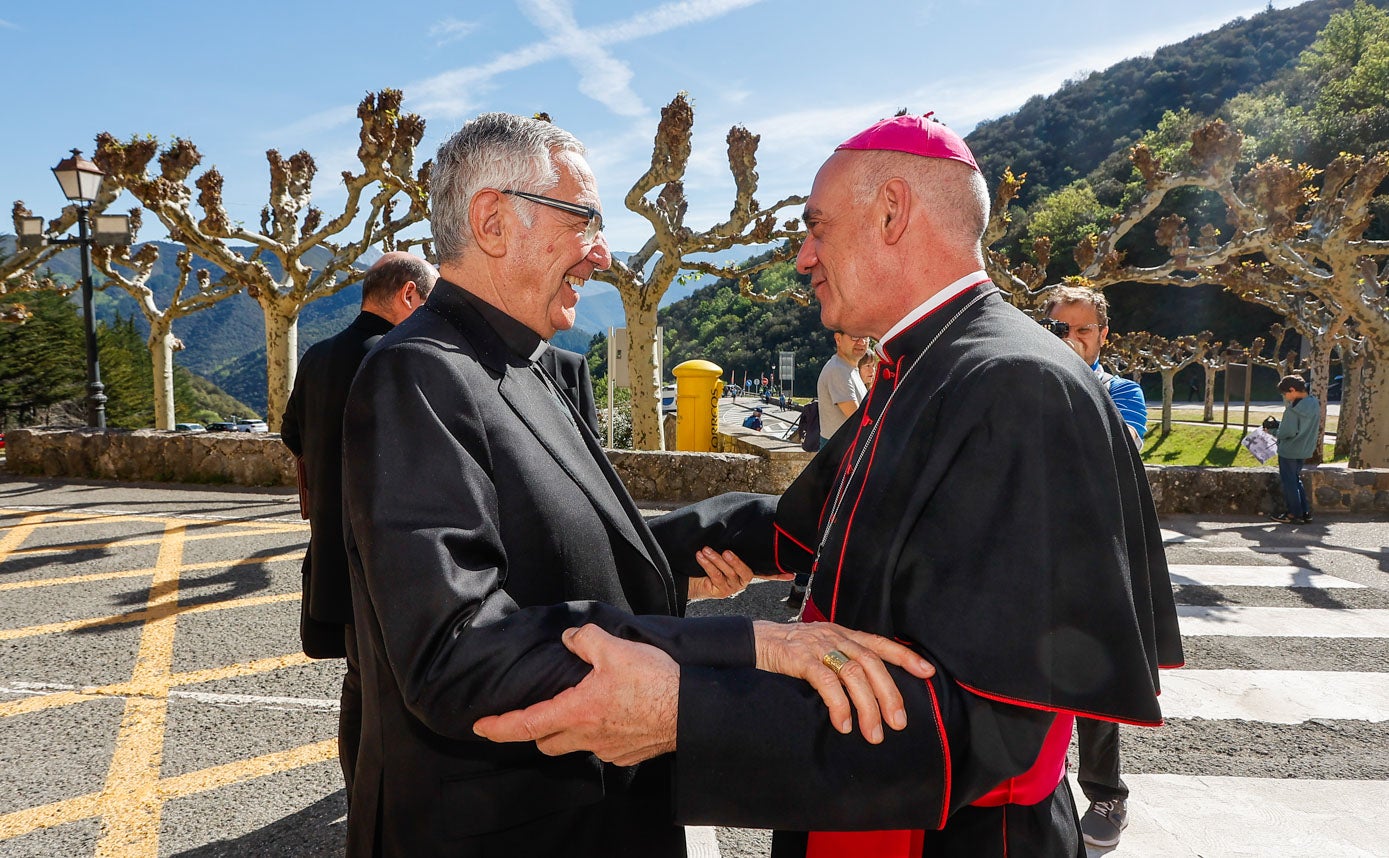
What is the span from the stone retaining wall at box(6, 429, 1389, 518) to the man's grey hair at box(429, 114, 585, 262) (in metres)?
7.72

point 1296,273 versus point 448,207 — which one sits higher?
point 1296,273

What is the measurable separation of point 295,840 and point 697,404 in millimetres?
10909

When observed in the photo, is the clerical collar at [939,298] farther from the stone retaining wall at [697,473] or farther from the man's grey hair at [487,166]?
the stone retaining wall at [697,473]

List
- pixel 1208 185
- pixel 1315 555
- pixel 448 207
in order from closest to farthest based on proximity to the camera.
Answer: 1. pixel 448 207
2. pixel 1315 555
3. pixel 1208 185

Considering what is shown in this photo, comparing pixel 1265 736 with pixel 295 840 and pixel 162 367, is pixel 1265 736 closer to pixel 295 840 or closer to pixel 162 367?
pixel 295 840

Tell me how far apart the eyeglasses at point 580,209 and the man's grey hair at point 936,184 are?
21.3 inches

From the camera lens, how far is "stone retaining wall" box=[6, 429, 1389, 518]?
32.9ft

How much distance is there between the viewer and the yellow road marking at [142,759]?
2.96 meters

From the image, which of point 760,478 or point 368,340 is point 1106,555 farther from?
point 760,478

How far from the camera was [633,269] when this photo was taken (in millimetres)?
13680

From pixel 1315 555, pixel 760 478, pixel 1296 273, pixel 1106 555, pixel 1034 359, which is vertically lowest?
pixel 1315 555

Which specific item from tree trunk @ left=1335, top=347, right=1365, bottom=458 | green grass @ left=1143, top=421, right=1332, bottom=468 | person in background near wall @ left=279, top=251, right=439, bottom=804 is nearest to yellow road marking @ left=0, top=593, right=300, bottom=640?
person in background near wall @ left=279, top=251, right=439, bottom=804

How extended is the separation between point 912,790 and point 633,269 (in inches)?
515

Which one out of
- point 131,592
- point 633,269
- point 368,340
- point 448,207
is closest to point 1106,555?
point 448,207
